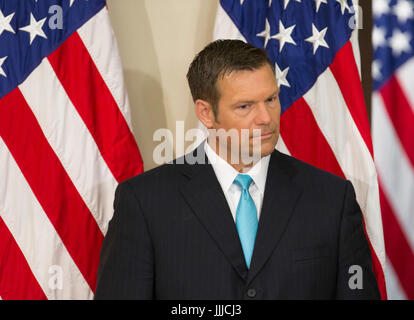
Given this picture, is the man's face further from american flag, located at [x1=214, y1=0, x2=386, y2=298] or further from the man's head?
american flag, located at [x1=214, y1=0, x2=386, y2=298]

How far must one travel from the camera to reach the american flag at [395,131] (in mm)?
2756

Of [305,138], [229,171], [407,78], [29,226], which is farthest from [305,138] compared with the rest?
[29,226]

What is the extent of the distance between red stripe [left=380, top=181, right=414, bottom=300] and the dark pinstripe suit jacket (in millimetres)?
1121

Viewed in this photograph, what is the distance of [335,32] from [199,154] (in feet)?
3.72

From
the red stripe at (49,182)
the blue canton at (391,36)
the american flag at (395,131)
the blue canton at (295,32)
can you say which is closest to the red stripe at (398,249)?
the american flag at (395,131)

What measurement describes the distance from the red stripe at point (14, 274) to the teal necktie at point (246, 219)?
117 centimetres

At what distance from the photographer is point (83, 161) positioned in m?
A: 2.51

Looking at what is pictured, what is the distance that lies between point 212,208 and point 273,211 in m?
0.18

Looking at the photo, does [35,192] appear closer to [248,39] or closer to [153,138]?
[153,138]

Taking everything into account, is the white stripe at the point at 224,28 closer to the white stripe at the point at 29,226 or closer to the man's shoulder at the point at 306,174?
the man's shoulder at the point at 306,174

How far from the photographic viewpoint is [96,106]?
254 cm

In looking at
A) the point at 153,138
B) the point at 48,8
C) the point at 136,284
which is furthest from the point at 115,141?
the point at 136,284

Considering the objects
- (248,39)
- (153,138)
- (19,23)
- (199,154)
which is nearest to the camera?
(199,154)

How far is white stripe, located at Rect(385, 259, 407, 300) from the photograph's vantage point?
280cm
